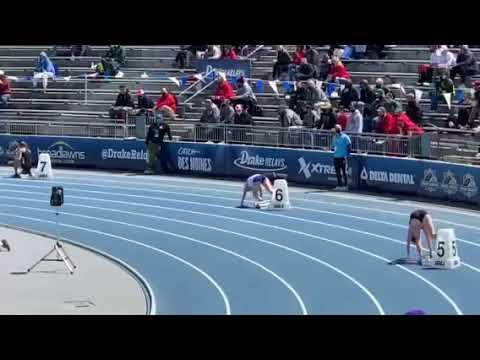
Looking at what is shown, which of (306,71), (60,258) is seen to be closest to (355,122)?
(306,71)

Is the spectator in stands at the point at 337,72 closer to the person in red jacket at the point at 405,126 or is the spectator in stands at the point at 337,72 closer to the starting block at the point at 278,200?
the person in red jacket at the point at 405,126

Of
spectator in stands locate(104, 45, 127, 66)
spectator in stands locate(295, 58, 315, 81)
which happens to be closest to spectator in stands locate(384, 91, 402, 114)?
spectator in stands locate(295, 58, 315, 81)

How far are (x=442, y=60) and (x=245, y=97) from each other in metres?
5.26

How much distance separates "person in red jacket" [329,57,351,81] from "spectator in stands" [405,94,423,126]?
375cm

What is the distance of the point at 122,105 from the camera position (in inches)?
1209

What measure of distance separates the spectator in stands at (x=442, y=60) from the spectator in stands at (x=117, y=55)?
1124 cm

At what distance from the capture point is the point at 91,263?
17.0 meters

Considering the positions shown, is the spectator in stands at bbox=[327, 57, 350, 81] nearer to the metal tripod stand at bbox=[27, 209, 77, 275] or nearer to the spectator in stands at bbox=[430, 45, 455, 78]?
the spectator in stands at bbox=[430, 45, 455, 78]

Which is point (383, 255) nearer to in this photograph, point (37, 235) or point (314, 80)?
point (37, 235)

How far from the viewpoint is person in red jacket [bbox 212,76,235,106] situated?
28.7 meters

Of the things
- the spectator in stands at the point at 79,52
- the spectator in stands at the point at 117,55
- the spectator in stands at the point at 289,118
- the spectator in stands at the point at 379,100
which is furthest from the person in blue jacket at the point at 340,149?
the spectator in stands at the point at 79,52

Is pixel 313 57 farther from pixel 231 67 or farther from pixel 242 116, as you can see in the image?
pixel 242 116
